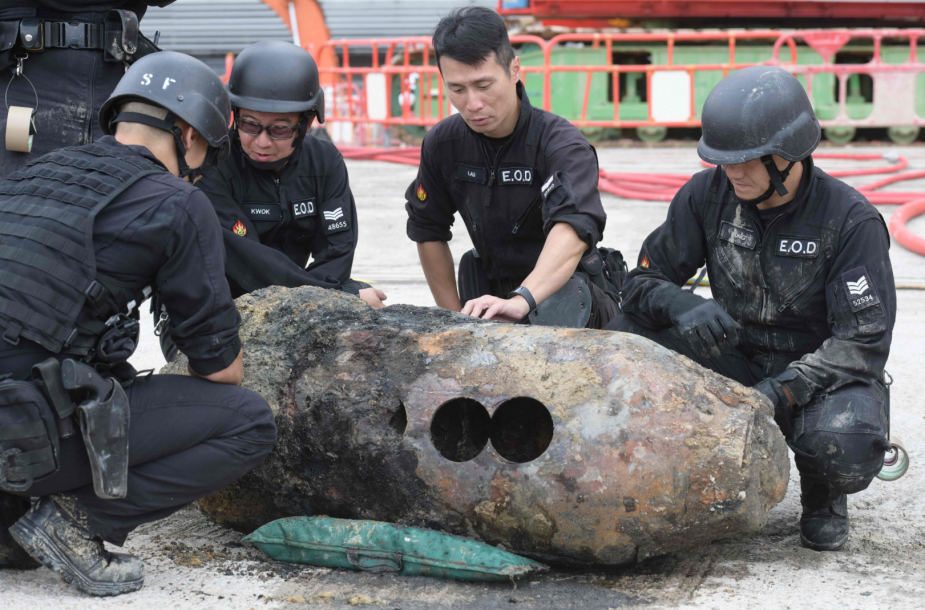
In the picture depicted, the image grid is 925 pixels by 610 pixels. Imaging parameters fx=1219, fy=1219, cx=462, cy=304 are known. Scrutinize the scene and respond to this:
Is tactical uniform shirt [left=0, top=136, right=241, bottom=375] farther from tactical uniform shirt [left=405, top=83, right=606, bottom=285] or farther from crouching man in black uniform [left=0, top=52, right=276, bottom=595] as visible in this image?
tactical uniform shirt [left=405, top=83, right=606, bottom=285]

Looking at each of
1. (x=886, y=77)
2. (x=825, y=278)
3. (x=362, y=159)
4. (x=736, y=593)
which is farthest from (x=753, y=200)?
(x=886, y=77)

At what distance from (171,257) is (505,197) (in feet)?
6.38

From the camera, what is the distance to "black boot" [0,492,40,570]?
11.1 feet

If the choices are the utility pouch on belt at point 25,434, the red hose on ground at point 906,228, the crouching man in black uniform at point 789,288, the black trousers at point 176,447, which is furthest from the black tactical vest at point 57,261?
the red hose on ground at point 906,228

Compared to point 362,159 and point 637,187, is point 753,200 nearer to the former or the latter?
point 637,187

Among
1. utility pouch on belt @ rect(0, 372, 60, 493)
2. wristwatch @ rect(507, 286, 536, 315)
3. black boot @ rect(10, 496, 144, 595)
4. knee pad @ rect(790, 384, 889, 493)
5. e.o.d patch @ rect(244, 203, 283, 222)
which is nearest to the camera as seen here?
utility pouch on belt @ rect(0, 372, 60, 493)

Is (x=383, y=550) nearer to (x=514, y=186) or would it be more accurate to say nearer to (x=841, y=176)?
(x=514, y=186)

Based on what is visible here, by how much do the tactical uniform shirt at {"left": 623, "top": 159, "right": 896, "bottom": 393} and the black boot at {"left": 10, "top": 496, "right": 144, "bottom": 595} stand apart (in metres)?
1.89

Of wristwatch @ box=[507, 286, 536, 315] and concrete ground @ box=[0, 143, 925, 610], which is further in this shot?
wristwatch @ box=[507, 286, 536, 315]

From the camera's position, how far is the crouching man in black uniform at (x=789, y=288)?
3.64m

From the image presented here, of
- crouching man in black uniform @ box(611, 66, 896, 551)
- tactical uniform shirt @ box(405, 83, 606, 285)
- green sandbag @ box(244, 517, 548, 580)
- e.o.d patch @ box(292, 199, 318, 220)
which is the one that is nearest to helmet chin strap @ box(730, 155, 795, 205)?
crouching man in black uniform @ box(611, 66, 896, 551)

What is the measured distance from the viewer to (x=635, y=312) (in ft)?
13.8

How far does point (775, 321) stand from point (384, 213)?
632cm

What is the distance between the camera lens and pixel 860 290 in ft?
11.9
